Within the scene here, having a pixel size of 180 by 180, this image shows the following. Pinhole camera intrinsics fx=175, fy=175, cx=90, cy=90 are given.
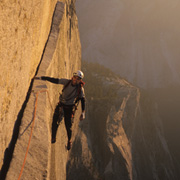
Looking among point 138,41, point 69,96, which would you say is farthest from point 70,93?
point 138,41

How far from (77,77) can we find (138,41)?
228 feet

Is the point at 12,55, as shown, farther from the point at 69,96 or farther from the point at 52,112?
the point at 52,112

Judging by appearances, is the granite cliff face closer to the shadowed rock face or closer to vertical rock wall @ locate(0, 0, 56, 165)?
vertical rock wall @ locate(0, 0, 56, 165)

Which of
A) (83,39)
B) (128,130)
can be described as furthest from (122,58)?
(128,130)

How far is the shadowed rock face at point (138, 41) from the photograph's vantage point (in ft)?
216

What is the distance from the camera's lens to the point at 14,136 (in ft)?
12.9

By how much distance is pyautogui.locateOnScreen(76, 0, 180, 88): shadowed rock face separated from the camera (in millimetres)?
65812

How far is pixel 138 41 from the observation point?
6950cm

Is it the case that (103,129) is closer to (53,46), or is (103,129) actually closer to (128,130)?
(128,130)

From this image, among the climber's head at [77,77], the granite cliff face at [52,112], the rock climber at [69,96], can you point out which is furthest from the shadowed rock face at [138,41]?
the climber's head at [77,77]

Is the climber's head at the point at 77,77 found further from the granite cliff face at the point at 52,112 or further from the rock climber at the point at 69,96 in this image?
the granite cliff face at the point at 52,112

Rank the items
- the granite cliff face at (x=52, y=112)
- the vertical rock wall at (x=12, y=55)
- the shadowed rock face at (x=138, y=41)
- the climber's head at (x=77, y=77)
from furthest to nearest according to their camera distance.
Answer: the shadowed rock face at (x=138, y=41)
the climber's head at (x=77, y=77)
the granite cliff face at (x=52, y=112)
the vertical rock wall at (x=12, y=55)

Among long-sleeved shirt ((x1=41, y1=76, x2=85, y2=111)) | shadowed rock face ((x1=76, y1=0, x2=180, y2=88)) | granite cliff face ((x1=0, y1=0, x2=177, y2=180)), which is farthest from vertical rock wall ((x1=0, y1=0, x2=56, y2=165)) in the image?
shadowed rock face ((x1=76, y1=0, x2=180, y2=88))

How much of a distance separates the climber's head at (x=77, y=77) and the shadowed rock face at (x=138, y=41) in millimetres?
61418
